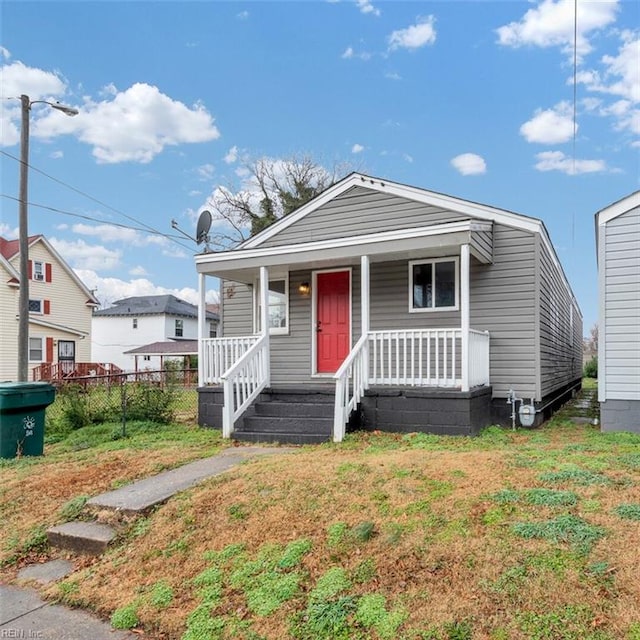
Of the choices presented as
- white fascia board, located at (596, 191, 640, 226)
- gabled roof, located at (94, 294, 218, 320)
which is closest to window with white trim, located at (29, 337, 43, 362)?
gabled roof, located at (94, 294, 218, 320)

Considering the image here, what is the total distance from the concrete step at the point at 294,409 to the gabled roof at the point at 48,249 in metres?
19.5

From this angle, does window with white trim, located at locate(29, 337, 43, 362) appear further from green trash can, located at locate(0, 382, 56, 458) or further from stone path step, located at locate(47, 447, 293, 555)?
stone path step, located at locate(47, 447, 293, 555)

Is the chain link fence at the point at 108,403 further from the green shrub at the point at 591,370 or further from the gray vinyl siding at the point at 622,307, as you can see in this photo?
the green shrub at the point at 591,370

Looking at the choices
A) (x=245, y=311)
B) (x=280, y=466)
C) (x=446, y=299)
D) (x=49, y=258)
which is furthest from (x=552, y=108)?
(x=49, y=258)

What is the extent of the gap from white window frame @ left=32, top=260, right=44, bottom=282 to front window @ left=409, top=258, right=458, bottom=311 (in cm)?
2157

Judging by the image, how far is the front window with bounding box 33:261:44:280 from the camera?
78.6ft

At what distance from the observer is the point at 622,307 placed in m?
7.14

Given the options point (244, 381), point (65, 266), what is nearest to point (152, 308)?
point (65, 266)

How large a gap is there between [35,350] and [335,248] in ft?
66.9

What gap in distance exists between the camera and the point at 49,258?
2470 centimetres

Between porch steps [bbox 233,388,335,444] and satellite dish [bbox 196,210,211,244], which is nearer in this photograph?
porch steps [bbox 233,388,335,444]

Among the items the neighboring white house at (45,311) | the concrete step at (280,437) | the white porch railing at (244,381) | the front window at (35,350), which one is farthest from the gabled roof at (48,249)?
the concrete step at (280,437)

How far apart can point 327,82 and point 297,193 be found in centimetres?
1072

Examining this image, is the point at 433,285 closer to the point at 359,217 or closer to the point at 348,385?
the point at 359,217
